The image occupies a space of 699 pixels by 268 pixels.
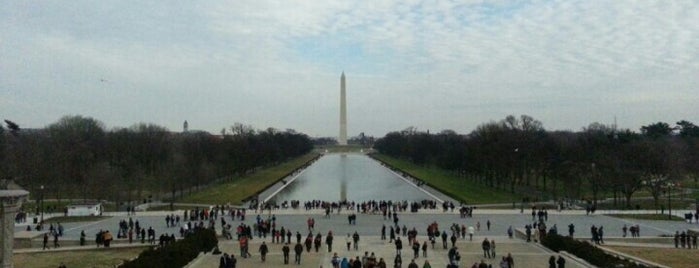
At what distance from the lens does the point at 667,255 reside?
96.1 ft

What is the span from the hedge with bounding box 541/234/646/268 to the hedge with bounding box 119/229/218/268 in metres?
16.3

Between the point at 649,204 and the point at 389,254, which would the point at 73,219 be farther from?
the point at 649,204

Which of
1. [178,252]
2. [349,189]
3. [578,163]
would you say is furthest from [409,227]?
[349,189]

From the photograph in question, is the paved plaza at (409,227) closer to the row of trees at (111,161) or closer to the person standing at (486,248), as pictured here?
the person standing at (486,248)

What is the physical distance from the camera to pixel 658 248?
105 ft

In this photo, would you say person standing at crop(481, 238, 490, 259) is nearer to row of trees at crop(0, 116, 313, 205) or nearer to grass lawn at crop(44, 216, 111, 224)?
grass lawn at crop(44, 216, 111, 224)

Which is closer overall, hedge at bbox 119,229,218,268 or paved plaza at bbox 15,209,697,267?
hedge at bbox 119,229,218,268

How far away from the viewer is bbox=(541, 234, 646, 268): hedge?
24.1 m

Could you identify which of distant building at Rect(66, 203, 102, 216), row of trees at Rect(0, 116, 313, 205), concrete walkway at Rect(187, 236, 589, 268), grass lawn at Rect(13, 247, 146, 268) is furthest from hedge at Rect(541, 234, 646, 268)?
row of trees at Rect(0, 116, 313, 205)

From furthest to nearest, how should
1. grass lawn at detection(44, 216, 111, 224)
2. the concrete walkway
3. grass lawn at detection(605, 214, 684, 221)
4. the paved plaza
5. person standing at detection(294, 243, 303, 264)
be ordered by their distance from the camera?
grass lawn at detection(605, 214, 684, 221)
grass lawn at detection(44, 216, 111, 224)
the paved plaza
the concrete walkway
person standing at detection(294, 243, 303, 264)

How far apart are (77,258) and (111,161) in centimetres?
5353

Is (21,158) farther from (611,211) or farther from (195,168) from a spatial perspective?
(611,211)

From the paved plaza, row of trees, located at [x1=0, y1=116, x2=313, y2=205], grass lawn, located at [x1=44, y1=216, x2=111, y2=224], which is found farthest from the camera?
row of trees, located at [x1=0, y1=116, x2=313, y2=205]

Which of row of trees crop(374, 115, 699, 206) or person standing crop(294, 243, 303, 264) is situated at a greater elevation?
row of trees crop(374, 115, 699, 206)
